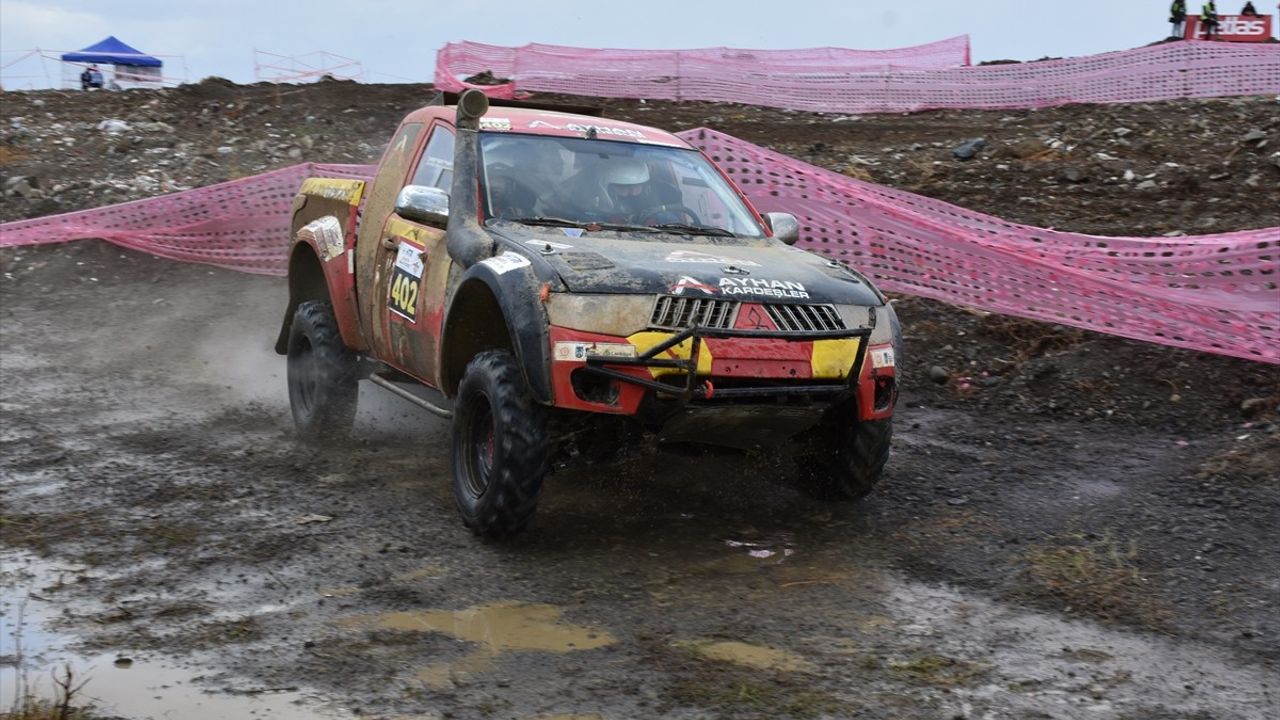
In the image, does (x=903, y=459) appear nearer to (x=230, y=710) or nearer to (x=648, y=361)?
(x=648, y=361)

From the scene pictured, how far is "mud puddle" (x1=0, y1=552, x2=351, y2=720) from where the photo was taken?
14.1 feet

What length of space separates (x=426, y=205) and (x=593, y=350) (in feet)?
4.84

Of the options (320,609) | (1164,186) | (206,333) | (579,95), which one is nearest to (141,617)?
(320,609)

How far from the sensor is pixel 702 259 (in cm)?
612

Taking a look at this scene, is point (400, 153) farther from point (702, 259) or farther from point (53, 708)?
point (53, 708)

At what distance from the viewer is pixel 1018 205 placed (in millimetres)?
13203

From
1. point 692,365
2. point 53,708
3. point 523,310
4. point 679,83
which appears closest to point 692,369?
point 692,365

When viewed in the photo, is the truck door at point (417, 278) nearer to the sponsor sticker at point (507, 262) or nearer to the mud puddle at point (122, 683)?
the sponsor sticker at point (507, 262)

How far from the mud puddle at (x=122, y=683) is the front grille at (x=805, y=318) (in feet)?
8.20

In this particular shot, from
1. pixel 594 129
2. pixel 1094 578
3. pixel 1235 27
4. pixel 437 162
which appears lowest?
pixel 1094 578

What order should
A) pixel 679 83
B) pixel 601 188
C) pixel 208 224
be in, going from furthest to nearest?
1. pixel 679 83
2. pixel 208 224
3. pixel 601 188

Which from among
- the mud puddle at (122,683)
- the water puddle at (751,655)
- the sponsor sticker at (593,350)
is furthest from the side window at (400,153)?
the water puddle at (751,655)

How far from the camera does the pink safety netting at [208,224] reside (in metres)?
13.6

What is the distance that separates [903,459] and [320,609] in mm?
3899
